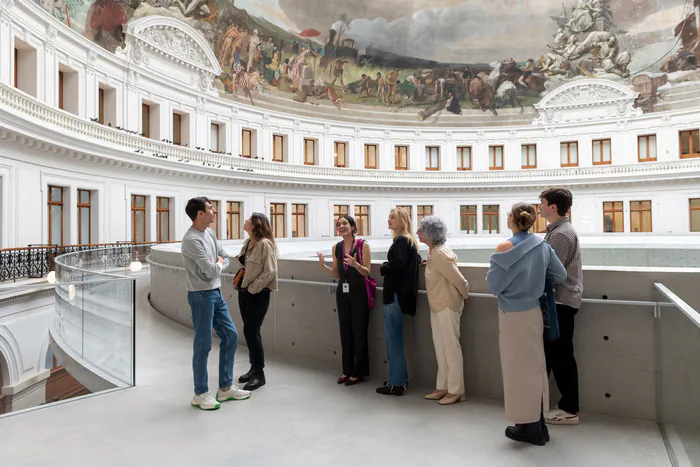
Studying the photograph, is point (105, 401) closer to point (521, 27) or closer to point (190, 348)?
point (190, 348)

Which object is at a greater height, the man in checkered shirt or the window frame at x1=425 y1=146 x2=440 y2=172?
the window frame at x1=425 y1=146 x2=440 y2=172

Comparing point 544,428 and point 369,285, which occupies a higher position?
point 369,285

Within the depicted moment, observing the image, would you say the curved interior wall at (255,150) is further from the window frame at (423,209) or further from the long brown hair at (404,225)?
the long brown hair at (404,225)

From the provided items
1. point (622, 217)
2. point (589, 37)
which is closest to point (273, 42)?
point (589, 37)

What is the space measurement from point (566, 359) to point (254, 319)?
309 centimetres

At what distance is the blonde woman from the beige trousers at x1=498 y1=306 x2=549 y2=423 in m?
1.38

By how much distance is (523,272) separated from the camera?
3.76 meters

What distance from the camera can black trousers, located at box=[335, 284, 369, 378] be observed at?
5.34m

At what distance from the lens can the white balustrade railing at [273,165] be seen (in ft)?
54.3

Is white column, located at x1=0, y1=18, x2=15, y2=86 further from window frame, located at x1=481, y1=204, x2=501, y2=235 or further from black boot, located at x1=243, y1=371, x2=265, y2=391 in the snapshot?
window frame, located at x1=481, y1=204, x2=501, y2=235

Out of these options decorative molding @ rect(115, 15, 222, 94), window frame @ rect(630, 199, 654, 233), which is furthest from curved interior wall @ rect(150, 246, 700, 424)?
window frame @ rect(630, 199, 654, 233)

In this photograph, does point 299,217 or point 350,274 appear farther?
point 299,217

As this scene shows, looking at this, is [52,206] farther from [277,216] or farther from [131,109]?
[277,216]

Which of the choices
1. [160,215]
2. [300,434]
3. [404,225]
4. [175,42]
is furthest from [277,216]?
[300,434]
